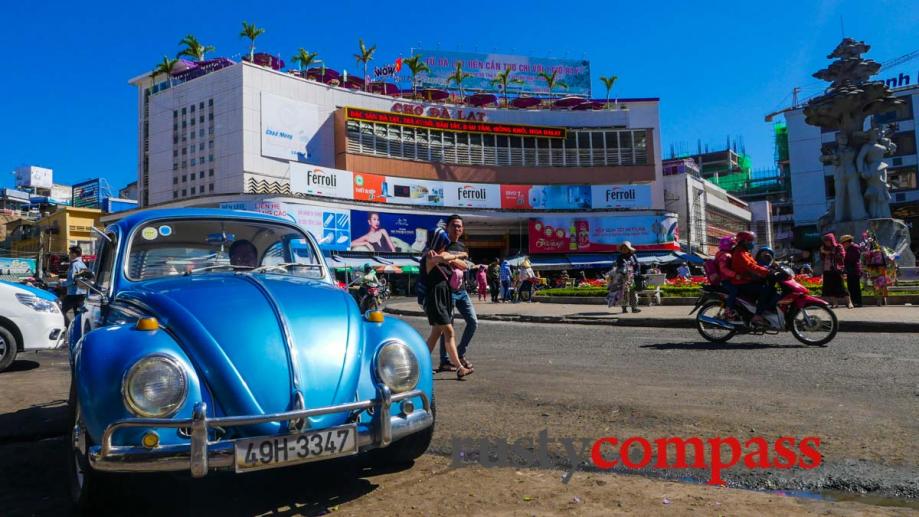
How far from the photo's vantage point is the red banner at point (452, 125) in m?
46.8

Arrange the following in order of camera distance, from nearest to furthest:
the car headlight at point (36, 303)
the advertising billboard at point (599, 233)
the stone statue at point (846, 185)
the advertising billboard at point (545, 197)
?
1. the car headlight at point (36, 303)
2. the stone statue at point (846, 185)
3. the advertising billboard at point (599, 233)
4. the advertising billboard at point (545, 197)

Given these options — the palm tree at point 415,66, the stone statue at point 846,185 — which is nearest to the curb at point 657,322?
the stone statue at point 846,185

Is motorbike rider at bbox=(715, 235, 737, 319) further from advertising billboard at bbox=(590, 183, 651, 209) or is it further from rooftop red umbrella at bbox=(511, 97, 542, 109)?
rooftop red umbrella at bbox=(511, 97, 542, 109)

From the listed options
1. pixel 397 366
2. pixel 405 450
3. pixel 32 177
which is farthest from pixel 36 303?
pixel 32 177

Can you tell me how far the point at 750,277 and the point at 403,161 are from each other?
4114 centimetres

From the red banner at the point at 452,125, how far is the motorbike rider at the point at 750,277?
133 ft

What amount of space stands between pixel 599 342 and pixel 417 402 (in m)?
7.08

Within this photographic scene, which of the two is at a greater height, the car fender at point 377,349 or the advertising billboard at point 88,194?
the advertising billboard at point 88,194

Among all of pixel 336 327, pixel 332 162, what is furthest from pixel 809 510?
pixel 332 162

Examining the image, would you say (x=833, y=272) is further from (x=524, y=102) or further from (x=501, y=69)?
(x=501, y=69)

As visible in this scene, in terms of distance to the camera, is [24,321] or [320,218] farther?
[320,218]

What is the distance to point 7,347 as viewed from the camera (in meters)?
7.82

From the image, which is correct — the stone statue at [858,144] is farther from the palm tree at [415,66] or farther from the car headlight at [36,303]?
the palm tree at [415,66]

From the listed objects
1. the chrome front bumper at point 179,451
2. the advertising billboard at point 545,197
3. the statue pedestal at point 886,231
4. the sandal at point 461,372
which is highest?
the advertising billboard at point 545,197
